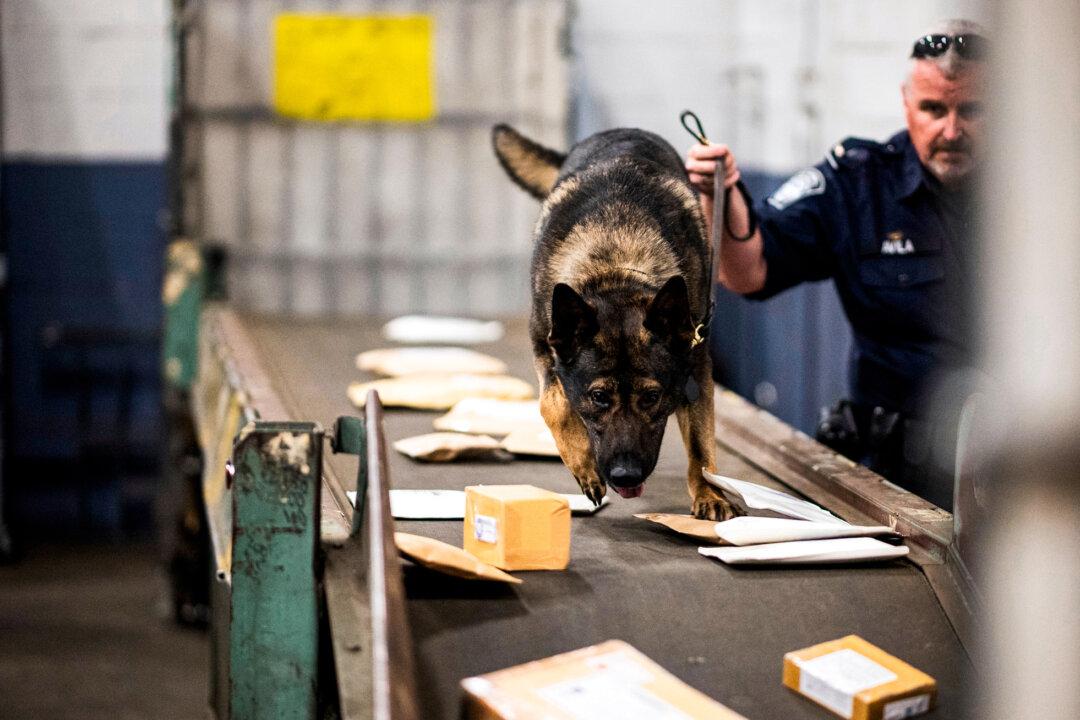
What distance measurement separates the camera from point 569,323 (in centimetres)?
192

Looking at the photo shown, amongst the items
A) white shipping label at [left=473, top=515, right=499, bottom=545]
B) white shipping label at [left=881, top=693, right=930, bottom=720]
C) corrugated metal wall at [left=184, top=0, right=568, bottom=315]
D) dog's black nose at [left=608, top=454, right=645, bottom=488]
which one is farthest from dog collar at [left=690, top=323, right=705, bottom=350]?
corrugated metal wall at [left=184, top=0, right=568, bottom=315]

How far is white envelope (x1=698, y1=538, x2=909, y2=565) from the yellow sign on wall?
145 inches

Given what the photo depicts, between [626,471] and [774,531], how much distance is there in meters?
0.27

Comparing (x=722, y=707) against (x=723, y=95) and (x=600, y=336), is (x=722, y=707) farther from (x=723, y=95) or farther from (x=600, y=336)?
(x=723, y=95)

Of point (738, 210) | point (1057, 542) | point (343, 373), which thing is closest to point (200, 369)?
point (343, 373)

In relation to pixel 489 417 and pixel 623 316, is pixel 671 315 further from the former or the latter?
pixel 489 417

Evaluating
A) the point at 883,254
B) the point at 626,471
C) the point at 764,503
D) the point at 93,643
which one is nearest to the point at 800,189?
the point at 883,254

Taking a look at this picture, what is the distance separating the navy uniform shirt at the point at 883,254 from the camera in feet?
9.37

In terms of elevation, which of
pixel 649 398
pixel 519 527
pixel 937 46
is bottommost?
pixel 519 527

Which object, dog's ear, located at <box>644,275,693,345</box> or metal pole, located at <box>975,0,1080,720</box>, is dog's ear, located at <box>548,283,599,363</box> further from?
metal pole, located at <box>975,0,1080,720</box>

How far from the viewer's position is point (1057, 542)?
15.3 inches

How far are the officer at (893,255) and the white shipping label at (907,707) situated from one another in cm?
130

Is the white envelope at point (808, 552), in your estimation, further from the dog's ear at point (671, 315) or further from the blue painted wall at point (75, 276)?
the blue painted wall at point (75, 276)

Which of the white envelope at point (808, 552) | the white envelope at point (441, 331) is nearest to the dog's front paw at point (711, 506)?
the white envelope at point (808, 552)
